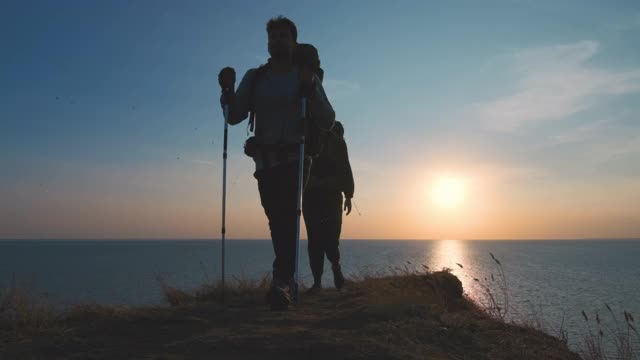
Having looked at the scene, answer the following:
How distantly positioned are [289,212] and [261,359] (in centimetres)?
253

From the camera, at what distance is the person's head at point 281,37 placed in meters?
6.01

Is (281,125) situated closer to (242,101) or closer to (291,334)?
(242,101)

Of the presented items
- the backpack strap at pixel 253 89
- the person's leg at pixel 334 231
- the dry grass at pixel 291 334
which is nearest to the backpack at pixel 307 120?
the backpack strap at pixel 253 89

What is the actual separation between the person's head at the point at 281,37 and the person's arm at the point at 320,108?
A: 50cm

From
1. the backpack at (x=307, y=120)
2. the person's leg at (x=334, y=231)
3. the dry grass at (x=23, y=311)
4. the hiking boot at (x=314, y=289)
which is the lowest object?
the hiking boot at (x=314, y=289)

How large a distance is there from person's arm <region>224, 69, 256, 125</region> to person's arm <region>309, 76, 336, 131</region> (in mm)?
820

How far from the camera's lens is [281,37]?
601 centimetres

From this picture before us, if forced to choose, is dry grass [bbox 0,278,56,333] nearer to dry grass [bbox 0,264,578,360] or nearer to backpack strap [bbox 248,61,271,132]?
dry grass [bbox 0,264,578,360]

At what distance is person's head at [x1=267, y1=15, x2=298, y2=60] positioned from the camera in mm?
6012

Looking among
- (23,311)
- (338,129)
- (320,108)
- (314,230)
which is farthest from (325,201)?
(23,311)

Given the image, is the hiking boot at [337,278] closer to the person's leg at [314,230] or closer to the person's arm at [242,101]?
the person's leg at [314,230]

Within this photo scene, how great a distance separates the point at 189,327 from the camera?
4766mm

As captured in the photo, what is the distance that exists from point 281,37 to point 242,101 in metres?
0.91

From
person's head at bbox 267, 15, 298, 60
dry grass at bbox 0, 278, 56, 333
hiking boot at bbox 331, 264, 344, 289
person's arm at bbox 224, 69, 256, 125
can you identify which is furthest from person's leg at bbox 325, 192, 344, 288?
dry grass at bbox 0, 278, 56, 333
